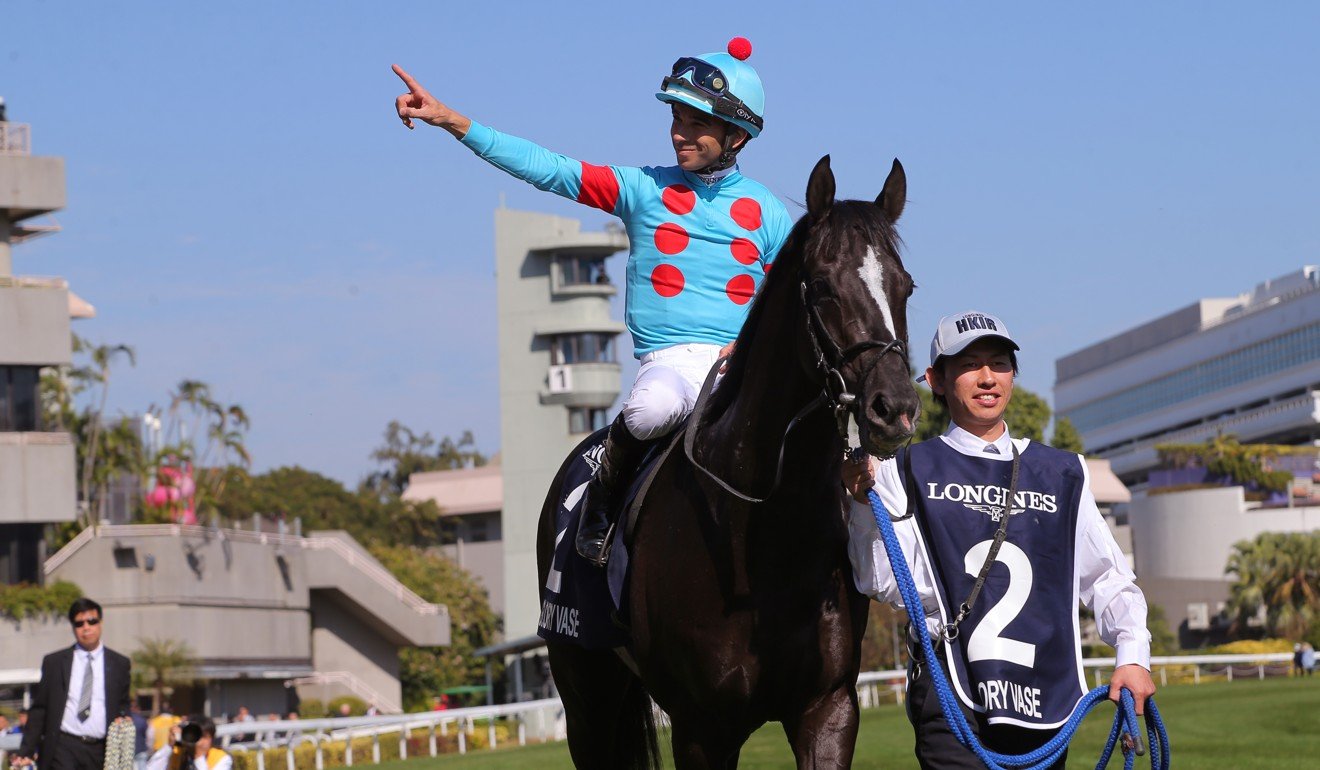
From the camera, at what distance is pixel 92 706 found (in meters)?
9.86

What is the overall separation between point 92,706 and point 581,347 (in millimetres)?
54299

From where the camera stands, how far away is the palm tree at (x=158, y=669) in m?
39.8

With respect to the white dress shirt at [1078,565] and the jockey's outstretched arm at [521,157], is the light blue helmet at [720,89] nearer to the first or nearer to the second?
the jockey's outstretched arm at [521,157]

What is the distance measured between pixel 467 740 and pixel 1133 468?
9750 cm

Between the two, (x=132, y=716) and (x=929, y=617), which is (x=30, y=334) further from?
(x=929, y=617)

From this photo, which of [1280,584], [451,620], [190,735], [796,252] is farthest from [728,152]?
[451,620]

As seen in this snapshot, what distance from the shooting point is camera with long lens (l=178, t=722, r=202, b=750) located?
37.5ft

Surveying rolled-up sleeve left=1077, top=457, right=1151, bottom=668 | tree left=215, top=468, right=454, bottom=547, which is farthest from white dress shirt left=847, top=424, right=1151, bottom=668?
tree left=215, top=468, right=454, bottom=547

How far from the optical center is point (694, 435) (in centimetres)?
555

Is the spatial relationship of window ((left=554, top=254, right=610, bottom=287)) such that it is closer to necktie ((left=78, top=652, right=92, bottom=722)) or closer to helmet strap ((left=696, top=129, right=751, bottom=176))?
necktie ((left=78, top=652, right=92, bottom=722))

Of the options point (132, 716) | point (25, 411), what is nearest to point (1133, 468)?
point (25, 411)

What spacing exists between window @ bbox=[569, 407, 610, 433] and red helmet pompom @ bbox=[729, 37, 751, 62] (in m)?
58.1

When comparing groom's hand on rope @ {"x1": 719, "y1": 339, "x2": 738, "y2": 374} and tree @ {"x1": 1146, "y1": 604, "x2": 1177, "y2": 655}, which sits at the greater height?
groom's hand on rope @ {"x1": 719, "y1": 339, "x2": 738, "y2": 374}

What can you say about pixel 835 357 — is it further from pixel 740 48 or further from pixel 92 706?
pixel 92 706
